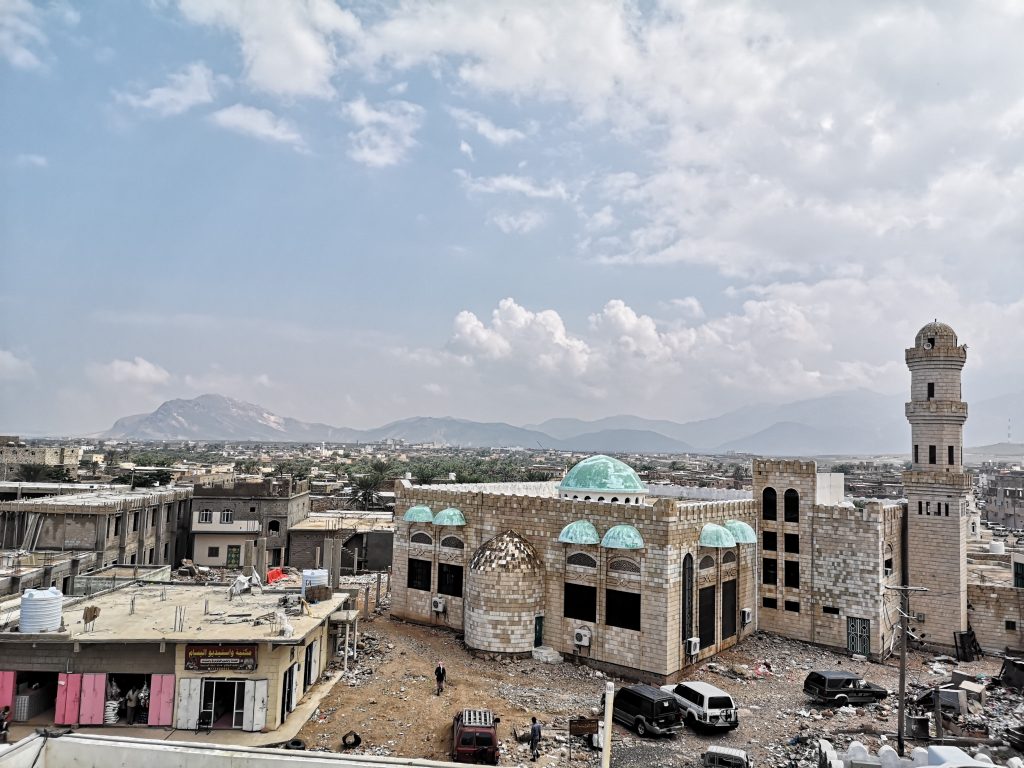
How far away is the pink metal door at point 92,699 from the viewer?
20625 mm

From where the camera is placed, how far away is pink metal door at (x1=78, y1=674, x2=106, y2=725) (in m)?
20.6

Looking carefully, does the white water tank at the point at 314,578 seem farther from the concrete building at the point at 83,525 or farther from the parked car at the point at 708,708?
the concrete building at the point at 83,525

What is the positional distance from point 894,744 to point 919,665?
1108 centimetres

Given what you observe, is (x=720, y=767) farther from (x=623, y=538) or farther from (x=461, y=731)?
(x=623, y=538)

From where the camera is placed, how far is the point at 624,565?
97.8 ft

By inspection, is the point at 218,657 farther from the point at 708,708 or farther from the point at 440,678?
the point at 708,708

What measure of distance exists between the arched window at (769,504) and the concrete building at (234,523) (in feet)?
116

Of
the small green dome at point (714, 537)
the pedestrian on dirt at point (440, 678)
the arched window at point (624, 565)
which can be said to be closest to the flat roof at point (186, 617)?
the pedestrian on dirt at point (440, 678)

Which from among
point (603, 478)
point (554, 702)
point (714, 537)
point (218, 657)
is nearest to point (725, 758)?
point (554, 702)

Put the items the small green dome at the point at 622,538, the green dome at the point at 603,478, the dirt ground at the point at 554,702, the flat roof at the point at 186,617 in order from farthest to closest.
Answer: the green dome at the point at 603,478, the small green dome at the point at 622,538, the dirt ground at the point at 554,702, the flat roof at the point at 186,617

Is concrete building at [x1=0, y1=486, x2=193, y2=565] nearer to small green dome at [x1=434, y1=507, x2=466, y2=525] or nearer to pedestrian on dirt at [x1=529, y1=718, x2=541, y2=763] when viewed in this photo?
small green dome at [x1=434, y1=507, x2=466, y2=525]

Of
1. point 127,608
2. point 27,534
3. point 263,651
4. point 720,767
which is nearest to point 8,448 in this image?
point 27,534

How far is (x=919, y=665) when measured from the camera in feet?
106

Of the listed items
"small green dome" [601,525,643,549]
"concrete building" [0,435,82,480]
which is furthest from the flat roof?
"concrete building" [0,435,82,480]
